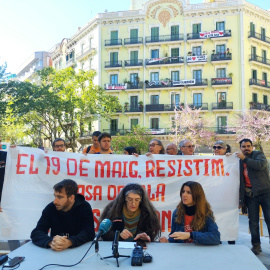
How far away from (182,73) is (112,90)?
846 centimetres

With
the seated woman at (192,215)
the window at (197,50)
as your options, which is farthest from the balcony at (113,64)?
the seated woman at (192,215)

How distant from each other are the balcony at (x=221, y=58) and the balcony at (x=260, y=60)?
246 cm

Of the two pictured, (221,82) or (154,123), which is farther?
(154,123)

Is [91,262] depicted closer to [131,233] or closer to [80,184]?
[131,233]

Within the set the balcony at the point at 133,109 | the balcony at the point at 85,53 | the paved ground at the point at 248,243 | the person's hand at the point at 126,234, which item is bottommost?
the paved ground at the point at 248,243

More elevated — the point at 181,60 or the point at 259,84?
the point at 181,60

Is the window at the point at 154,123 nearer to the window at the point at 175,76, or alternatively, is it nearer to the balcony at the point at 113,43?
the window at the point at 175,76

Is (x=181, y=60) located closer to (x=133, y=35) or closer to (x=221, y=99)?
(x=221, y=99)

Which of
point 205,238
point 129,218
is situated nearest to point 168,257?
point 205,238

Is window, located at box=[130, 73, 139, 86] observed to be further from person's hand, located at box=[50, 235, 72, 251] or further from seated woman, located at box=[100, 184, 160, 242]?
person's hand, located at box=[50, 235, 72, 251]

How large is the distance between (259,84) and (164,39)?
474 inches

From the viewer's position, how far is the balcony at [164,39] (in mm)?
40125

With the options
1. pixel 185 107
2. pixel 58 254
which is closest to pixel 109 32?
pixel 185 107

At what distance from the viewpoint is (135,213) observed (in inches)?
159
